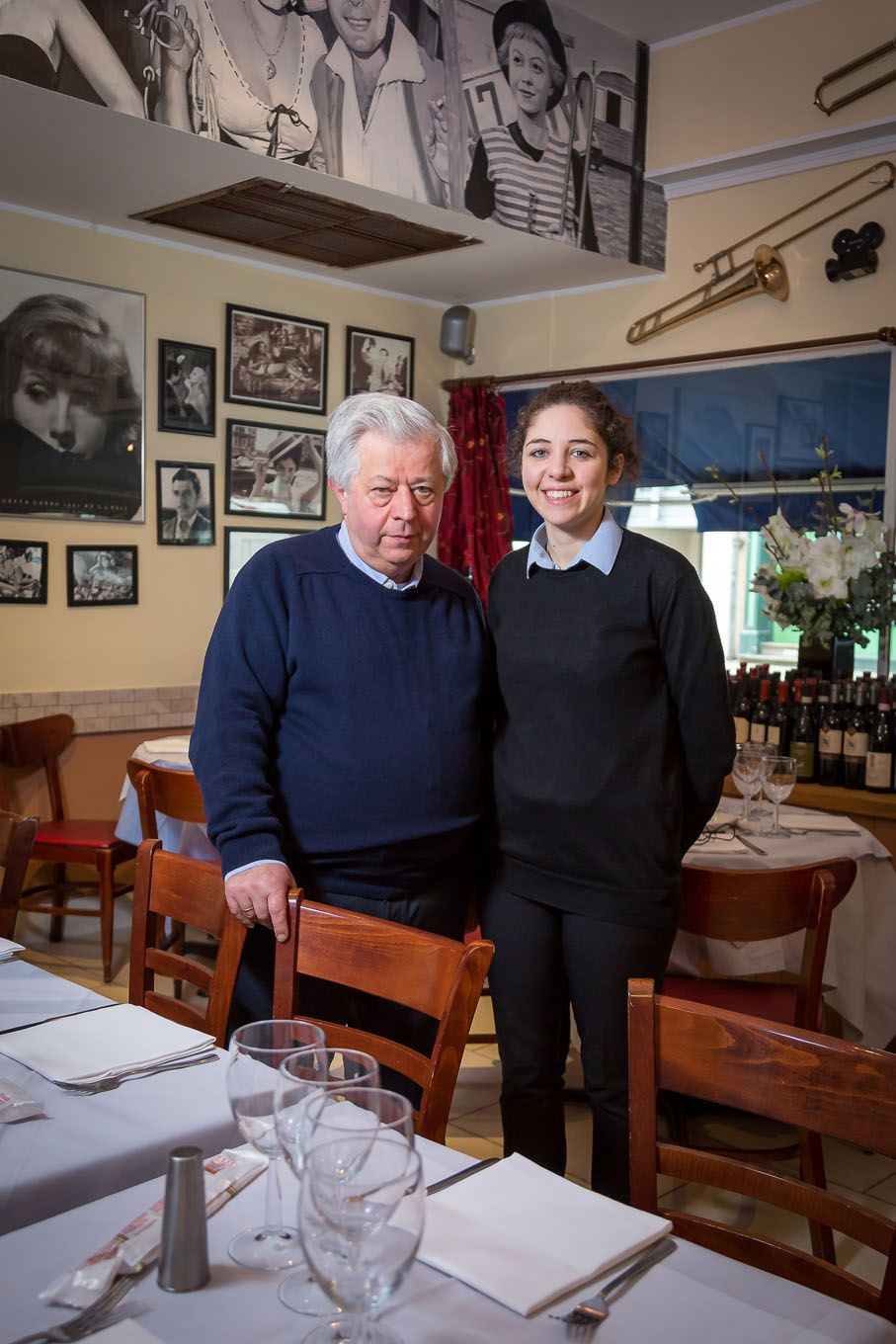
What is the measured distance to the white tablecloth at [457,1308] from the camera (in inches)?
38.6

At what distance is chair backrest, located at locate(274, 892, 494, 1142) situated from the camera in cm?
153

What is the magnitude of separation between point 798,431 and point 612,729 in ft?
11.2

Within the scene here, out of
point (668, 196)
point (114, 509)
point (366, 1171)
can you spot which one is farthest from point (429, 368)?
point (366, 1171)

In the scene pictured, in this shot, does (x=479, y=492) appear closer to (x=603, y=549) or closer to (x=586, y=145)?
(x=586, y=145)

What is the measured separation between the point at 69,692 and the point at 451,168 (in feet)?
8.30

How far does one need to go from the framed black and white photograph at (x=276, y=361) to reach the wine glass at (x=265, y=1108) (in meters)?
4.59

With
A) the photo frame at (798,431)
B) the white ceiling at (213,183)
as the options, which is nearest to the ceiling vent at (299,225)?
the white ceiling at (213,183)

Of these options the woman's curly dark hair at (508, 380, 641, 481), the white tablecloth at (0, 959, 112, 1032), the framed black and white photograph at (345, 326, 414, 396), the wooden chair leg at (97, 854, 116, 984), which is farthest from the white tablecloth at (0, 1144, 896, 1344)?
the framed black and white photograph at (345, 326, 414, 396)

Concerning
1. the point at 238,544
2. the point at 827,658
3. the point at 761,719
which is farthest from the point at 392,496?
the point at 238,544

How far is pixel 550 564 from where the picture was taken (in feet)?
6.98

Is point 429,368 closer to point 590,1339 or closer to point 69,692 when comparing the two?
point 69,692

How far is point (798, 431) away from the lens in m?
5.03

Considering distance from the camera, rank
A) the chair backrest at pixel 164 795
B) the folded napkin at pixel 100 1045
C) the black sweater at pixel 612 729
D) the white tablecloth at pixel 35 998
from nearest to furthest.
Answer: the folded napkin at pixel 100 1045, the white tablecloth at pixel 35 998, the black sweater at pixel 612 729, the chair backrest at pixel 164 795

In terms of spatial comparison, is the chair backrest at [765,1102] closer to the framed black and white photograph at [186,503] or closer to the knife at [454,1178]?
the knife at [454,1178]
